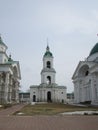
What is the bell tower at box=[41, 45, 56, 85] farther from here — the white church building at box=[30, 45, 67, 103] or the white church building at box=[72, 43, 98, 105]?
the white church building at box=[72, 43, 98, 105]

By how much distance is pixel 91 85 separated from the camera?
49562mm

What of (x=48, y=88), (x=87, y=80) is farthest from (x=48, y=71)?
(x=87, y=80)

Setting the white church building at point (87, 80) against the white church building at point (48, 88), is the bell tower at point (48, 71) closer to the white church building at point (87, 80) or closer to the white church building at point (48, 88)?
the white church building at point (48, 88)

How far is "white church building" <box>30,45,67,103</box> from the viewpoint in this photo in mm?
87375

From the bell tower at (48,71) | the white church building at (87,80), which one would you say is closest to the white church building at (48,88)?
the bell tower at (48,71)

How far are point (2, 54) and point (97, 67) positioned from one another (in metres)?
24.4

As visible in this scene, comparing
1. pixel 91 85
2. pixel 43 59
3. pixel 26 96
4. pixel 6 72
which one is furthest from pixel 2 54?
pixel 26 96

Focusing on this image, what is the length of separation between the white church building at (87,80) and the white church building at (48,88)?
2608 centimetres

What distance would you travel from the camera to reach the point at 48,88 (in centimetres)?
8719

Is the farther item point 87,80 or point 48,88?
point 48,88

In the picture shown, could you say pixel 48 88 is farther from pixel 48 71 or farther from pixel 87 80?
pixel 87 80

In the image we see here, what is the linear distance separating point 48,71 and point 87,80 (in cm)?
3550

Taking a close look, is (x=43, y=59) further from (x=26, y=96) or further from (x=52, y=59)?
(x=26, y=96)

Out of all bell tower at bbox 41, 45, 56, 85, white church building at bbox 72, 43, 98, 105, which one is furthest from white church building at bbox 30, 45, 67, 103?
white church building at bbox 72, 43, 98, 105
